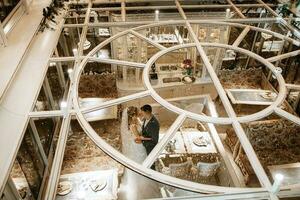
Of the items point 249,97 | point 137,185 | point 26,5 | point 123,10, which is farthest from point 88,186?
point 249,97

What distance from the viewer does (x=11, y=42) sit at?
4918mm

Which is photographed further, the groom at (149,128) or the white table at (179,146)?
the white table at (179,146)

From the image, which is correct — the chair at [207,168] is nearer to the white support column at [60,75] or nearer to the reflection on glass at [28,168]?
the reflection on glass at [28,168]

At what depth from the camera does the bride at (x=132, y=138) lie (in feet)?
17.9

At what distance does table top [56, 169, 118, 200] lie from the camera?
14.1ft

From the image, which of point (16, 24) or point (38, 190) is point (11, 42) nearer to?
point (16, 24)

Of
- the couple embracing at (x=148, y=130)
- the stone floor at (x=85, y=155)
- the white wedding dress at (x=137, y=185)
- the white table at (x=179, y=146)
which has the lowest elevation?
the white wedding dress at (x=137, y=185)

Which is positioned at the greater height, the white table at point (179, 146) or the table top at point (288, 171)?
the table top at point (288, 171)

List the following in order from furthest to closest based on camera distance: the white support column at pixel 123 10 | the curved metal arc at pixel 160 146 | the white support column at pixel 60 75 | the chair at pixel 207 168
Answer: the white support column at pixel 123 10
the white support column at pixel 60 75
the chair at pixel 207 168
the curved metal arc at pixel 160 146

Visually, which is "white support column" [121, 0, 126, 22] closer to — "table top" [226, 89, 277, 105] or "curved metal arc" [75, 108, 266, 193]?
"table top" [226, 89, 277, 105]

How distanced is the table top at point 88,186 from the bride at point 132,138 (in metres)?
0.91

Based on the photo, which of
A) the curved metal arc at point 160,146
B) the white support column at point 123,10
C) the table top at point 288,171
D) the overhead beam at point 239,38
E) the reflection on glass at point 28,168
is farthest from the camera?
the white support column at point 123,10

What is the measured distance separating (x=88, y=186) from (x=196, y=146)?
8.00 feet

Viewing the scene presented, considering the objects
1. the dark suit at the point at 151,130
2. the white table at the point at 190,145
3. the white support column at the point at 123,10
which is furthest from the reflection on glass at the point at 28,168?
the white support column at the point at 123,10
